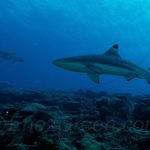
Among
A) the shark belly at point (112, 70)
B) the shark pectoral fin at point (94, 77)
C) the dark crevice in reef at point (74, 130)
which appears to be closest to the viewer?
the dark crevice in reef at point (74, 130)

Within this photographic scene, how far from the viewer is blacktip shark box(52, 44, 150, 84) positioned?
26.5ft

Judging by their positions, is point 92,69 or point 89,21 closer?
point 92,69

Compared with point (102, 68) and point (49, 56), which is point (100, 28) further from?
point (49, 56)

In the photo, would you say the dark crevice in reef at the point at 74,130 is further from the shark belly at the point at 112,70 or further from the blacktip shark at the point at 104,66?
the shark belly at the point at 112,70

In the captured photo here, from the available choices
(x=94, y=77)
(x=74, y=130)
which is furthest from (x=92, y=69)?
(x=74, y=130)

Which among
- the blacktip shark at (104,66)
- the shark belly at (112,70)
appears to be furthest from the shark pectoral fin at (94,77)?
the shark belly at (112,70)

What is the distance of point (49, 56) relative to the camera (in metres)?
142

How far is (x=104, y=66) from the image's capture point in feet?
27.6

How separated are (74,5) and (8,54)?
2346 cm

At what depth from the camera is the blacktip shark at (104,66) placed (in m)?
8.06

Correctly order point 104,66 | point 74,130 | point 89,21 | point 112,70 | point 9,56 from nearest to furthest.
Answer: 1. point 74,130
2. point 104,66
3. point 112,70
4. point 9,56
5. point 89,21

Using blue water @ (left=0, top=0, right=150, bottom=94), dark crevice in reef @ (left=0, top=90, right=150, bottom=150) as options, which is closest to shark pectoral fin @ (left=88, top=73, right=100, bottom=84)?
dark crevice in reef @ (left=0, top=90, right=150, bottom=150)

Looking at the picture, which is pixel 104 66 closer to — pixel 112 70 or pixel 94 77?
pixel 112 70

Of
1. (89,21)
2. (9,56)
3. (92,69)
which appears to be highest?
(89,21)
